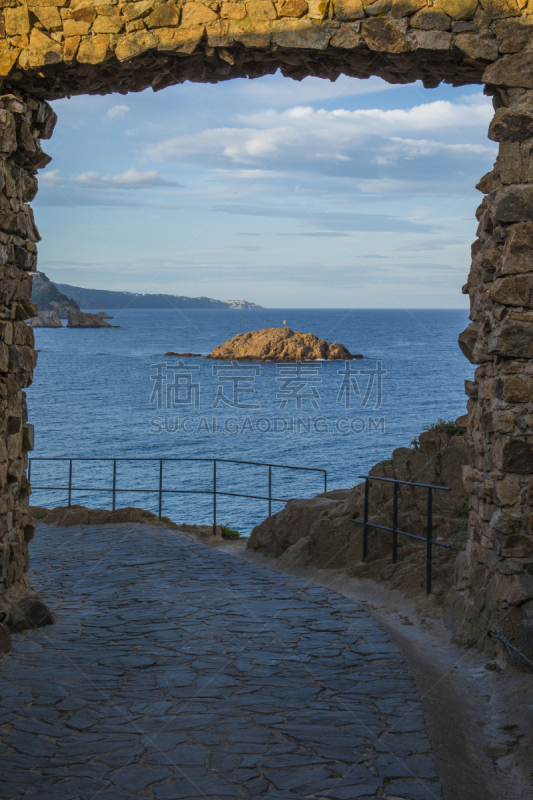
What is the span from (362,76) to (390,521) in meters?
4.73

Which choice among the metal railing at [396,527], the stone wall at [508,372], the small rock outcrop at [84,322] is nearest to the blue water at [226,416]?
the metal railing at [396,527]

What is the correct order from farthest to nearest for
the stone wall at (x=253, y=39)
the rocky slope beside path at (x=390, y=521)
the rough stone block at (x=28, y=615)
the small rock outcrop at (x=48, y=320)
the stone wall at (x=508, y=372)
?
the small rock outcrop at (x=48, y=320), the rocky slope beside path at (x=390, y=521), the rough stone block at (x=28, y=615), the stone wall at (x=253, y=39), the stone wall at (x=508, y=372)

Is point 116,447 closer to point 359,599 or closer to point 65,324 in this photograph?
point 359,599

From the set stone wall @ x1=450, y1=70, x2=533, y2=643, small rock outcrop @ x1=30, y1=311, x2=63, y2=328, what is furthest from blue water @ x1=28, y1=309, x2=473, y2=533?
small rock outcrop @ x1=30, y1=311, x2=63, y2=328

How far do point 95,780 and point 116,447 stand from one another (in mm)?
40694

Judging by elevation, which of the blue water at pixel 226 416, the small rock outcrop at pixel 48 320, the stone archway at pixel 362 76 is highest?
the small rock outcrop at pixel 48 320

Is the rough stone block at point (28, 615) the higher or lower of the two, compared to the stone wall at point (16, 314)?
lower

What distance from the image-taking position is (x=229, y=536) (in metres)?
11.3

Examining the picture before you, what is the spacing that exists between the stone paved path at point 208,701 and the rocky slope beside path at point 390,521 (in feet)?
2.85

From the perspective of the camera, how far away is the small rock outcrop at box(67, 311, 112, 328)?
150375 mm

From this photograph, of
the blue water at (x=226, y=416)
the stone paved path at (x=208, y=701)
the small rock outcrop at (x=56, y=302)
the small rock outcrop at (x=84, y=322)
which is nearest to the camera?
the stone paved path at (x=208, y=701)

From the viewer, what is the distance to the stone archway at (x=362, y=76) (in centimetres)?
528

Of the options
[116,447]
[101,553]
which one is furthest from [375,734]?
[116,447]

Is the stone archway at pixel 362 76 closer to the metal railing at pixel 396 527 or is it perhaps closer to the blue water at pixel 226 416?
the metal railing at pixel 396 527
